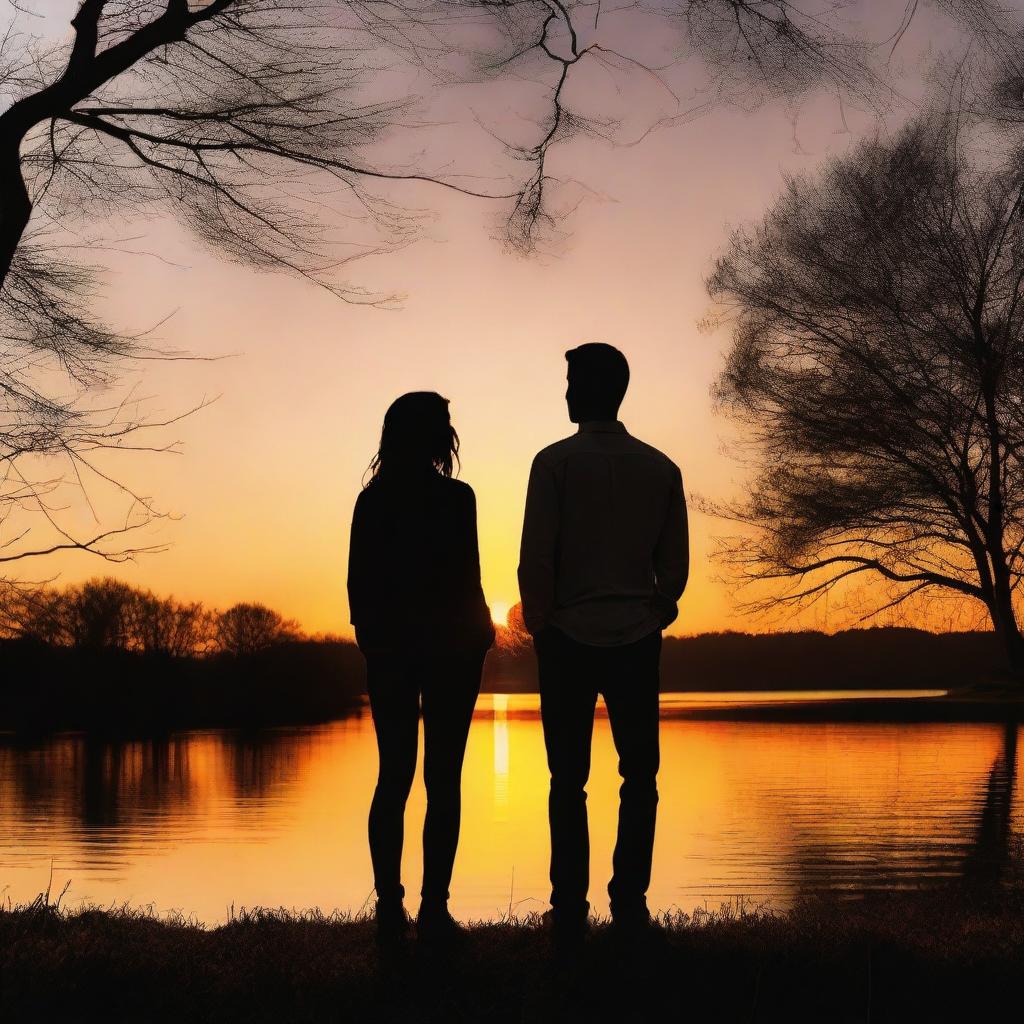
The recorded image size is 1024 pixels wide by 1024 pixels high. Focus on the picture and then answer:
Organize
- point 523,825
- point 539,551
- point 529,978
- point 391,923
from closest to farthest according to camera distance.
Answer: point 529,978 → point 539,551 → point 391,923 → point 523,825

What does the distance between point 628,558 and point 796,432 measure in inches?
742

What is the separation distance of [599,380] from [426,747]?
155 cm

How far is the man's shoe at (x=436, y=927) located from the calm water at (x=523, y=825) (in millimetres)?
2714

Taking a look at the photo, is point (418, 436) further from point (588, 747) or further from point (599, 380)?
point (588, 747)

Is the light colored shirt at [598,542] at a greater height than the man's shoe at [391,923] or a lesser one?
greater

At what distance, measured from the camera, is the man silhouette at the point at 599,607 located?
4.46 metres

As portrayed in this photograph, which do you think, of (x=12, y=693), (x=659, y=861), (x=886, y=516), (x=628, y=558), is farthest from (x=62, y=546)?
(x=12, y=693)

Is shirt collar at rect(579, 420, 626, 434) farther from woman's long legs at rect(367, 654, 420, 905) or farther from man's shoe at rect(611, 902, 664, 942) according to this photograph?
man's shoe at rect(611, 902, 664, 942)

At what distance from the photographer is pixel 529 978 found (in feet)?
13.7

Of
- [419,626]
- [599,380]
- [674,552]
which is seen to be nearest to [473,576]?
[419,626]

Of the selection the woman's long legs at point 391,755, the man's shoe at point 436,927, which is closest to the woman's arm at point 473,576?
the woman's long legs at point 391,755

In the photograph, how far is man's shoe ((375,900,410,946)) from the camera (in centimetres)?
456

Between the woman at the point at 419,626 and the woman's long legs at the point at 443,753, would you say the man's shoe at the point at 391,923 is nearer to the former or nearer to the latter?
the woman at the point at 419,626

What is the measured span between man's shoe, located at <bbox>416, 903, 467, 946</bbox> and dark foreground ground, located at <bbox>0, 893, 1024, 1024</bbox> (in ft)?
0.21
